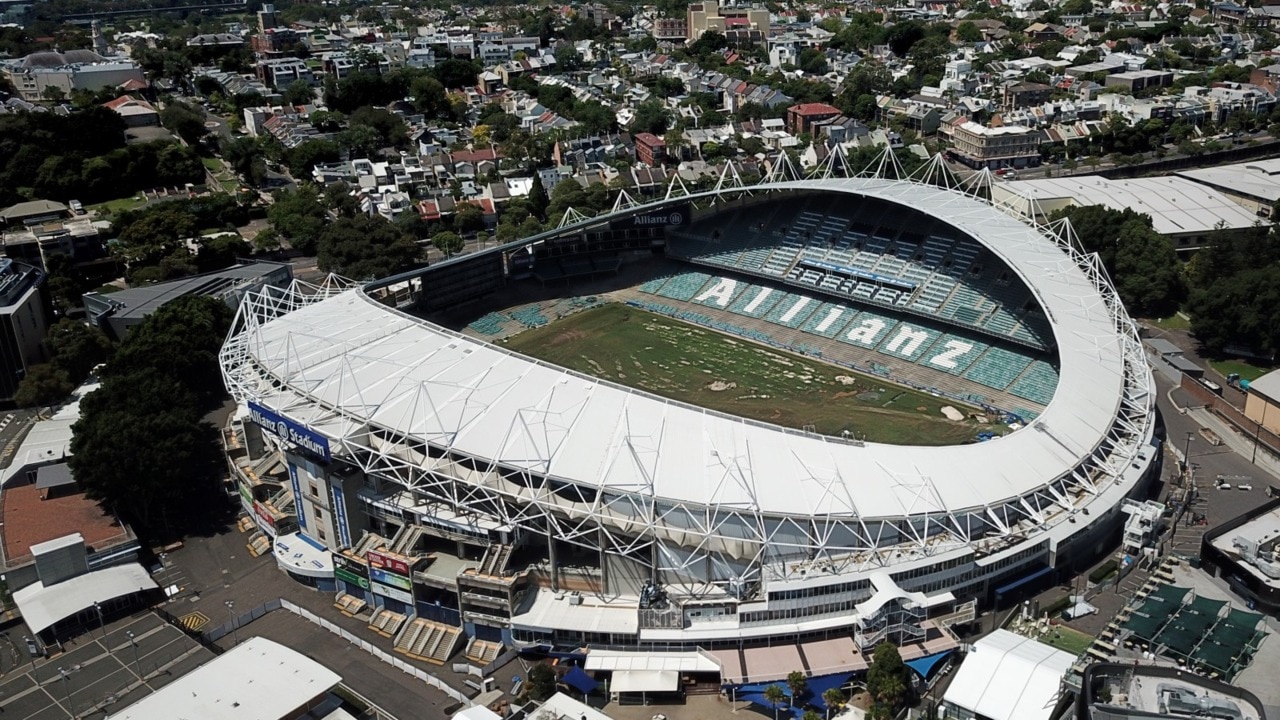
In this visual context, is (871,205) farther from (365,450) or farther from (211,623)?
(211,623)

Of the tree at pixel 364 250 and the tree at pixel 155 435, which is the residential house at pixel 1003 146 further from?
the tree at pixel 155 435

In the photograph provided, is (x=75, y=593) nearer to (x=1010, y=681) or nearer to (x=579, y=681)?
(x=579, y=681)

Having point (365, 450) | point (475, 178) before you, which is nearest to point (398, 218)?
point (475, 178)

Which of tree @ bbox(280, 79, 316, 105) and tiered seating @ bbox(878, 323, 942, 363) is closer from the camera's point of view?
tiered seating @ bbox(878, 323, 942, 363)

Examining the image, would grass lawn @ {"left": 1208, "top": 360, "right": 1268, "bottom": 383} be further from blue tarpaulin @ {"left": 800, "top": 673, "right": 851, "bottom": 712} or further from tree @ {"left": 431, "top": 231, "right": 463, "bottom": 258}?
tree @ {"left": 431, "top": 231, "right": 463, "bottom": 258}

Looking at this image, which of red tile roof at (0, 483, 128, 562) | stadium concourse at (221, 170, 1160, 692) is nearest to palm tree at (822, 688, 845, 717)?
stadium concourse at (221, 170, 1160, 692)

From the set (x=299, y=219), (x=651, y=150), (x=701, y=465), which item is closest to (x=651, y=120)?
(x=651, y=150)
